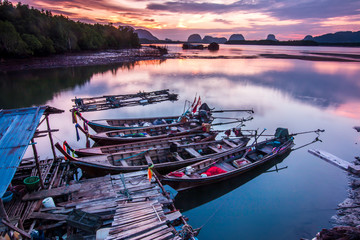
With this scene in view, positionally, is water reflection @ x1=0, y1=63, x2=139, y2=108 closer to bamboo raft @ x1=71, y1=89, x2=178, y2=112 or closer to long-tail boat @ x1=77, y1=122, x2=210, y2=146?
bamboo raft @ x1=71, y1=89, x2=178, y2=112

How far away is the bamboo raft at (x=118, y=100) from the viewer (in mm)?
24641

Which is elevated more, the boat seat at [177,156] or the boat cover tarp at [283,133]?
the boat cover tarp at [283,133]

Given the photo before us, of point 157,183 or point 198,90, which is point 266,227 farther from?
point 198,90

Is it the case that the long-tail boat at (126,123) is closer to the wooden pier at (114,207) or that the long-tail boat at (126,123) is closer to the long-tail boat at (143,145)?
the long-tail boat at (143,145)

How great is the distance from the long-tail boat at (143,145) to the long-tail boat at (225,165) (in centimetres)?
259

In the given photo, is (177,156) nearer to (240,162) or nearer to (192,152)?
(192,152)

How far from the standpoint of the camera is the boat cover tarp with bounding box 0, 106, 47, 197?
5797 millimetres

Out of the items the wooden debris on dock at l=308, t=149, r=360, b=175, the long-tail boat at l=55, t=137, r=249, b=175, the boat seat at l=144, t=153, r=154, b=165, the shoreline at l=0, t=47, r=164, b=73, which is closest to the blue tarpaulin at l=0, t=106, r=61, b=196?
the long-tail boat at l=55, t=137, r=249, b=175

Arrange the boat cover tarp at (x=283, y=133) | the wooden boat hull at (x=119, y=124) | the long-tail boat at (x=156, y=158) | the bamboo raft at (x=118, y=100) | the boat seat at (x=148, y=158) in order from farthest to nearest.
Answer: the bamboo raft at (x=118, y=100) → the boat cover tarp at (x=283, y=133) → the wooden boat hull at (x=119, y=124) → the boat seat at (x=148, y=158) → the long-tail boat at (x=156, y=158)

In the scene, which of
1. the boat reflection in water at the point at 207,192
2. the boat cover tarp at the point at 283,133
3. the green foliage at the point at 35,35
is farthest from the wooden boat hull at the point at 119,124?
the green foliage at the point at 35,35

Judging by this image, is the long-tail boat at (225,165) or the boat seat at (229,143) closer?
the long-tail boat at (225,165)

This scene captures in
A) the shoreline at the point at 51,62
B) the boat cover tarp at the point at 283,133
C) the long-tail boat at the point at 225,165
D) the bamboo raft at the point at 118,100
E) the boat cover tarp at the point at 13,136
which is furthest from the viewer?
the shoreline at the point at 51,62

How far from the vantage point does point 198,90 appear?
36.1 m

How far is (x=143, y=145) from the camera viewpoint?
12.9 meters
